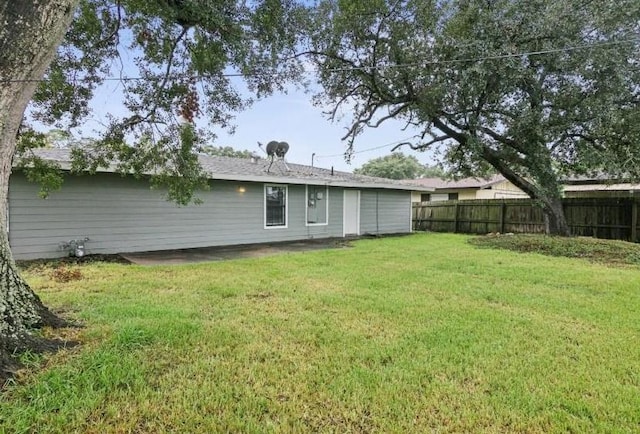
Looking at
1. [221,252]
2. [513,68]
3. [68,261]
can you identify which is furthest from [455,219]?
[68,261]

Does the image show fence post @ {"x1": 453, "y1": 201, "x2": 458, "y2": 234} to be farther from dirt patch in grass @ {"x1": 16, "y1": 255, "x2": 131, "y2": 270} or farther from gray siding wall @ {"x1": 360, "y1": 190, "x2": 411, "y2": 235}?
dirt patch in grass @ {"x1": 16, "y1": 255, "x2": 131, "y2": 270}

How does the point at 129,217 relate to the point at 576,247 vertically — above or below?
above

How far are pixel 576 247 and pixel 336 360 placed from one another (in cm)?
926

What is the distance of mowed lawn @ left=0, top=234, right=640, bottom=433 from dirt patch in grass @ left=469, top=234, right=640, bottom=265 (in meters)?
3.25

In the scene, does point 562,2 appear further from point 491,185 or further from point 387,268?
point 491,185

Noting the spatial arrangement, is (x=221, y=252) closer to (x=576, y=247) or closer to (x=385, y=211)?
(x=385, y=211)

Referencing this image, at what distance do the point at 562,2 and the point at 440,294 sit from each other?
8758mm

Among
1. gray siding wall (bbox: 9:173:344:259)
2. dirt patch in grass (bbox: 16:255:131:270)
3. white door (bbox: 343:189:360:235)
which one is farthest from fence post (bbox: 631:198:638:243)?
dirt patch in grass (bbox: 16:255:131:270)

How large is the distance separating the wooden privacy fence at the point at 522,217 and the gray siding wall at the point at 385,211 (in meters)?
2.27

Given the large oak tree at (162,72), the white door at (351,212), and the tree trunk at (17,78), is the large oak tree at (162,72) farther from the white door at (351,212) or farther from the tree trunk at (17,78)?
the white door at (351,212)

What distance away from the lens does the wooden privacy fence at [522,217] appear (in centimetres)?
1163

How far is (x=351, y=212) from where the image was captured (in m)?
14.4

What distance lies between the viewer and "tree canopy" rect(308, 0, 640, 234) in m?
9.25

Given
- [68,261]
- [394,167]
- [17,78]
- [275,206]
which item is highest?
[394,167]
